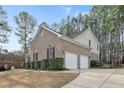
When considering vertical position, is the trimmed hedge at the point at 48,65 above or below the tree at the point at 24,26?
below

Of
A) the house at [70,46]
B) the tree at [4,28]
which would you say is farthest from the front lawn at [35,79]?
the tree at [4,28]

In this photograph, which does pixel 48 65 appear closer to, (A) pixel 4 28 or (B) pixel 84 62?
(B) pixel 84 62

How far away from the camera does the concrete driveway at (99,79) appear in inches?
448

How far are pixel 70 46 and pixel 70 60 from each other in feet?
1.90

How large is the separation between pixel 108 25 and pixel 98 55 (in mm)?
1218

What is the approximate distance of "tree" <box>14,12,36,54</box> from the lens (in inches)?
494

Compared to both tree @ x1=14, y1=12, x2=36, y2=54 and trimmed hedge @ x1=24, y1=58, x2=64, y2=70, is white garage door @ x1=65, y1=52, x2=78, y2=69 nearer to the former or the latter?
trimmed hedge @ x1=24, y1=58, x2=64, y2=70

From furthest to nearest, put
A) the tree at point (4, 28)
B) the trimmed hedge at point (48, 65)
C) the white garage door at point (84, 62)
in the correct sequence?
the trimmed hedge at point (48, 65) → the white garage door at point (84, 62) → the tree at point (4, 28)

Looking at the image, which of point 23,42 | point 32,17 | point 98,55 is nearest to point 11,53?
point 23,42

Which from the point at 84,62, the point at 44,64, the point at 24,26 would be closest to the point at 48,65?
the point at 44,64

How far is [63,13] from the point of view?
488 inches

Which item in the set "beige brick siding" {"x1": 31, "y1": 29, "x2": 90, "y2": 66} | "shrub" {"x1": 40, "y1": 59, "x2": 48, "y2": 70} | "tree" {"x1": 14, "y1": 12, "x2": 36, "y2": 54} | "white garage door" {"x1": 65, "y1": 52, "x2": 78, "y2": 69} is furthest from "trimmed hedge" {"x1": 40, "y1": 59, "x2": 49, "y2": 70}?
"tree" {"x1": 14, "y1": 12, "x2": 36, "y2": 54}

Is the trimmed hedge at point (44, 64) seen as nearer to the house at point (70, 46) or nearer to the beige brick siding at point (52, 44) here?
the house at point (70, 46)
